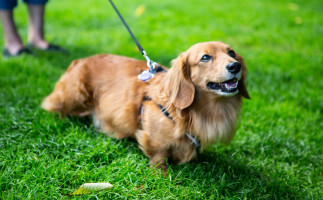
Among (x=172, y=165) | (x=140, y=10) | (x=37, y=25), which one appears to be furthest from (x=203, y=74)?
(x=140, y=10)

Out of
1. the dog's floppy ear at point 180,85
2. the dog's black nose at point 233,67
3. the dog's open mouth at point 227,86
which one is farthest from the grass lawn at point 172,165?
the dog's black nose at point 233,67

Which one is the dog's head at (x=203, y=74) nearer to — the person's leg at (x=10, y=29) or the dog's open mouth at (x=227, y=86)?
the dog's open mouth at (x=227, y=86)

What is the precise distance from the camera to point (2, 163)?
2.24 meters

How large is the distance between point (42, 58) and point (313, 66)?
4295mm

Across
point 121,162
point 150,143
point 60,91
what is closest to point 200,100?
point 150,143

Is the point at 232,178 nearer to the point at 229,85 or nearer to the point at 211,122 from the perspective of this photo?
the point at 211,122

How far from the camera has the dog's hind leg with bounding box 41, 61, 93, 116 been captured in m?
2.94

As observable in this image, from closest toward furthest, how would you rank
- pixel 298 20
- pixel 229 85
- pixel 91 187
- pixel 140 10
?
pixel 91 187 < pixel 229 85 < pixel 298 20 < pixel 140 10

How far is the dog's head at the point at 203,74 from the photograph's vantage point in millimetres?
2201

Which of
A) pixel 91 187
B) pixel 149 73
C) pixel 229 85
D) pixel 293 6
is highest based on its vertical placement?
pixel 229 85

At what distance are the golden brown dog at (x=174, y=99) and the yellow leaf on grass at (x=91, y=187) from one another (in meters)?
0.53

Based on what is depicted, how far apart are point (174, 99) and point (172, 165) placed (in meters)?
0.62

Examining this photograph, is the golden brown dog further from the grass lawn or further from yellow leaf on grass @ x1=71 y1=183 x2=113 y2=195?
yellow leaf on grass @ x1=71 y1=183 x2=113 y2=195

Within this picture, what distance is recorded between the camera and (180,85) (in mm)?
2363
